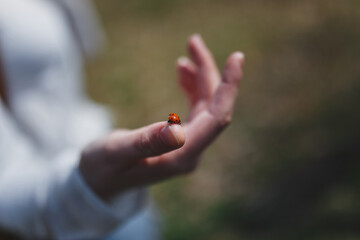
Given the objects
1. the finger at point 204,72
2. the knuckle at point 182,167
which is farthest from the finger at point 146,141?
the finger at point 204,72

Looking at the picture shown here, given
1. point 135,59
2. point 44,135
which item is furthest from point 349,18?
point 44,135

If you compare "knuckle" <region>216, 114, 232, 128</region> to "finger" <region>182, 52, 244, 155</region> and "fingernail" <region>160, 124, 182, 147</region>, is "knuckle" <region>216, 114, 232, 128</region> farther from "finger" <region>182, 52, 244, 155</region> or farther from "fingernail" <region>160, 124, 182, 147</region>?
"fingernail" <region>160, 124, 182, 147</region>

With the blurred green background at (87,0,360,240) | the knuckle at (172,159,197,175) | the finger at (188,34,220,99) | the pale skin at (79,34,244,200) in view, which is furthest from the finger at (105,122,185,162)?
the blurred green background at (87,0,360,240)

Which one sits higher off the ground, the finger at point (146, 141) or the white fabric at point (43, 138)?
the white fabric at point (43, 138)

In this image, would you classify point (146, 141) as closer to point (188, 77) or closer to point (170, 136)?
point (170, 136)

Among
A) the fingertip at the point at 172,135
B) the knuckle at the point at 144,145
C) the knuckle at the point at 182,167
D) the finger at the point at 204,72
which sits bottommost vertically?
the fingertip at the point at 172,135

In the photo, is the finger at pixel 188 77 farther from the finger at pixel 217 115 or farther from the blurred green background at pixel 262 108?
the blurred green background at pixel 262 108

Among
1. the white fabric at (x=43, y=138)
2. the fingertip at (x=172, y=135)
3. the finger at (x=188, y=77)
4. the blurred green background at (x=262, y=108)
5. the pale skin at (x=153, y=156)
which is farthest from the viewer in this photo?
the blurred green background at (x=262, y=108)
